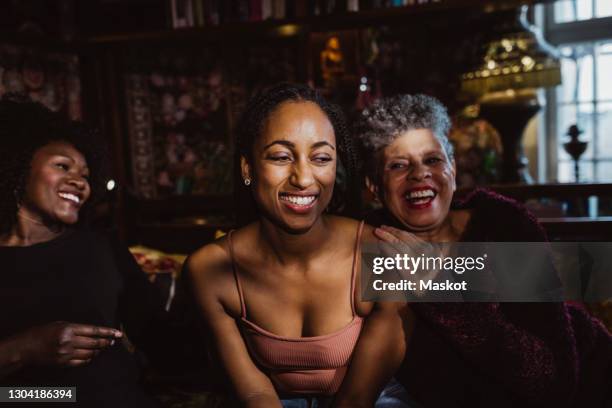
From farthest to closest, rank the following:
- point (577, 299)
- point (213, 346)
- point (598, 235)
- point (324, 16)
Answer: point (324, 16) → point (598, 235) → point (577, 299) → point (213, 346)

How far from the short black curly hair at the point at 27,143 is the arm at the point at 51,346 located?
403mm

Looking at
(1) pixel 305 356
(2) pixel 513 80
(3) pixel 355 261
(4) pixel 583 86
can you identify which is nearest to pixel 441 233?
(3) pixel 355 261

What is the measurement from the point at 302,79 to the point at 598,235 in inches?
63.9

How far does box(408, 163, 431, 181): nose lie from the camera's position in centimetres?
141

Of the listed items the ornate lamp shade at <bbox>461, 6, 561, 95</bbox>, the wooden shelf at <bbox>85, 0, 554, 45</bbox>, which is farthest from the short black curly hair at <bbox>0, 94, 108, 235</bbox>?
the ornate lamp shade at <bbox>461, 6, 561, 95</bbox>

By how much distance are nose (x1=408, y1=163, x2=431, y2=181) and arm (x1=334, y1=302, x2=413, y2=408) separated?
0.35m

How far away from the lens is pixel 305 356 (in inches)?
50.6

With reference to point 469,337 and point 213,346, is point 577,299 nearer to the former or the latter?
point 469,337

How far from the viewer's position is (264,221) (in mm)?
1365

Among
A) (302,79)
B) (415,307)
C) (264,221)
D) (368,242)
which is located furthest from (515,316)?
(302,79)

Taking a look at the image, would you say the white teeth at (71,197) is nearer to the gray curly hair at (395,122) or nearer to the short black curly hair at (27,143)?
the short black curly hair at (27,143)

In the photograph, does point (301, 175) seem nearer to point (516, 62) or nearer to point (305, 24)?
point (305, 24)

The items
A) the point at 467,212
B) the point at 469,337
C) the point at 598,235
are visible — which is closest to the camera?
the point at 469,337

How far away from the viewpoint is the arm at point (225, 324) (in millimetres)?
1263
